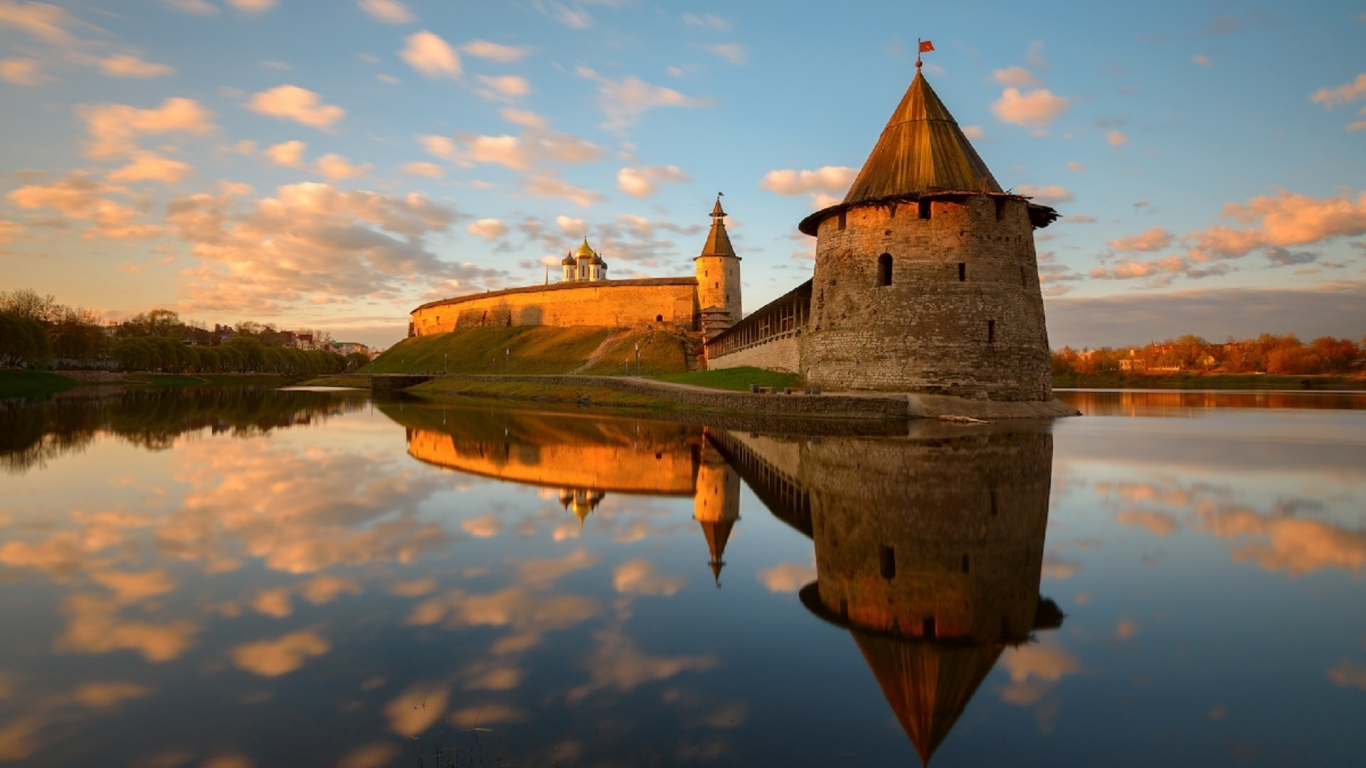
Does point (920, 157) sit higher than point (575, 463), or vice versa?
point (920, 157)

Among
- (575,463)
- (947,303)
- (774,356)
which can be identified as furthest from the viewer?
(774,356)

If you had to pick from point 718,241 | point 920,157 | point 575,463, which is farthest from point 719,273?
point 575,463

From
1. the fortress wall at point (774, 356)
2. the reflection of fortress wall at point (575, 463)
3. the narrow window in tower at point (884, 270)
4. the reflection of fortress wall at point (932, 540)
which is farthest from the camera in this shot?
the fortress wall at point (774, 356)

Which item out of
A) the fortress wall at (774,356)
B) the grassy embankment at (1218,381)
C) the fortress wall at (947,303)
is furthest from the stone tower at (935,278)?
the grassy embankment at (1218,381)

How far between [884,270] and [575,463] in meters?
14.7

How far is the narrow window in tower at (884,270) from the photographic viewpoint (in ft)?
79.7

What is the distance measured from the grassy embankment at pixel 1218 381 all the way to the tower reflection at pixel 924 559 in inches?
2237

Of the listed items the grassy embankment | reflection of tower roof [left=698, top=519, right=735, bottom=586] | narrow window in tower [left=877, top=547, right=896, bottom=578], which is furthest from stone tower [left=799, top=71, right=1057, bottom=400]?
the grassy embankment

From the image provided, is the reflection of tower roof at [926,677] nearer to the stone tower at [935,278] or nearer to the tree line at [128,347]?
the stone tower at [935,278]

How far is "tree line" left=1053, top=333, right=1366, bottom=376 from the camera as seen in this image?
197 ft

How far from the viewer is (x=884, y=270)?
2441 centimetres

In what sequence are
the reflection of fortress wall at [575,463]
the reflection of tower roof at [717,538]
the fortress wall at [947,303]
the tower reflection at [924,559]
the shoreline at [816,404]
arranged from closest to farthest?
the tower reflection at [924,559], the reflection of tower roof at [717,538], the reflection of fortress wall at [575,463], the shoreline at [816,404], the fortress wall at [947,303]

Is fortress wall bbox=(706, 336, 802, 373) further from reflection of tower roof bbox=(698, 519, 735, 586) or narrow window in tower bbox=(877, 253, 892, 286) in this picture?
reflection of tower roof bbox=(698, 519, 735, 586)

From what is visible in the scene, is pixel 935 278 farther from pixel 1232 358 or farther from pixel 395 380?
pixel 1232 358
